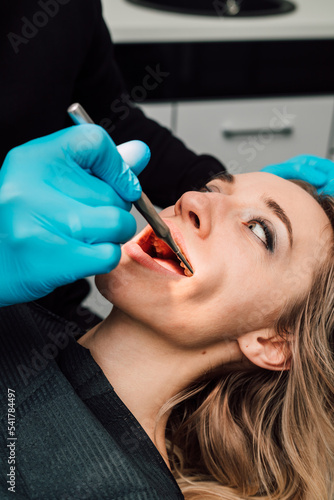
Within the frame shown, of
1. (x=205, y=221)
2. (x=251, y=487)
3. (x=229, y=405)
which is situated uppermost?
(x=205, y=221)

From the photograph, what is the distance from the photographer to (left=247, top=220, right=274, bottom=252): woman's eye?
975 millimetres

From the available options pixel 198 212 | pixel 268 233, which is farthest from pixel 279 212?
pixel 198 212

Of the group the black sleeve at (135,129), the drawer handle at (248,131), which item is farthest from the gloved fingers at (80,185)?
the drawer handle at (248,131)

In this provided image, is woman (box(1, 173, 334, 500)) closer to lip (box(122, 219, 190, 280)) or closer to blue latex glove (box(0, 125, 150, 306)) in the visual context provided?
lip (box(122, 219, 190, 280))

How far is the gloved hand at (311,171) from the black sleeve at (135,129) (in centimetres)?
17

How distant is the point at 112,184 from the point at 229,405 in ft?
1.80

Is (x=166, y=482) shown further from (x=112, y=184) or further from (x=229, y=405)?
(x=112, y=184)

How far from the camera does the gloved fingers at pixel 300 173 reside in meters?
1.23

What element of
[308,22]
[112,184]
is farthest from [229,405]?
[308,22]

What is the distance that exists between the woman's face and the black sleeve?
352 mm

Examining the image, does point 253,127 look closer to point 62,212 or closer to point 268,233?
point 268,233

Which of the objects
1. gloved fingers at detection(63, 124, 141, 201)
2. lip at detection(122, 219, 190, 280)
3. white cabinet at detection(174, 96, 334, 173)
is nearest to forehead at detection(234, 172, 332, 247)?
lip at detection(122, 219, 190, 280)

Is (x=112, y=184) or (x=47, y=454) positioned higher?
(x=112, y=184)

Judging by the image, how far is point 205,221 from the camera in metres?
0.94
